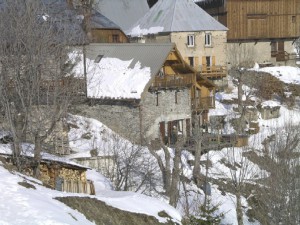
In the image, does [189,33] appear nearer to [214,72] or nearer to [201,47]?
[201,47]

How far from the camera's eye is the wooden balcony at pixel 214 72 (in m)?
45.2

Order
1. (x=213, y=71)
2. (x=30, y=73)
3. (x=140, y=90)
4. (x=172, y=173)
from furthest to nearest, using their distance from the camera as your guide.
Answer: (x=213, y=71) < (x=140, y=90) < (x=172, y=173) < (x=30, y=73)

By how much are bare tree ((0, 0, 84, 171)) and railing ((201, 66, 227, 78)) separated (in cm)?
2173

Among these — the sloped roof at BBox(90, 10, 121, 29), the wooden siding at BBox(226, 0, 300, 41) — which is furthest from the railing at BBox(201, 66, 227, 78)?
the sloped roof at BBox(90, 10, 121, 29)

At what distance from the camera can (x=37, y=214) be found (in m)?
13.3

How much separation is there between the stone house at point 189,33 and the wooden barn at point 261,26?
11.2 ft

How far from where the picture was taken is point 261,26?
169ft

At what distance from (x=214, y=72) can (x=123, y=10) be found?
12153 mm

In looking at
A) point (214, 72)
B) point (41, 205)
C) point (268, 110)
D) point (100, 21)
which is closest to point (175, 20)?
point (214, 72)

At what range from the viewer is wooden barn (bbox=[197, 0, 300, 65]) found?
5050 centimetres

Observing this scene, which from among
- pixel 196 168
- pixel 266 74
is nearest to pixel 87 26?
pixel 196 168

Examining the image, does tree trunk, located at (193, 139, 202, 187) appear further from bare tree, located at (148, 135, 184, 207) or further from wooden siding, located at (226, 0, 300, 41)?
wooden siding, located at (226, 0, 300, 41)

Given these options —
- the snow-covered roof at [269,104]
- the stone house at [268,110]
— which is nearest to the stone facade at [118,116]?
the stone house at [268,110]

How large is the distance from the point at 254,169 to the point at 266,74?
17.3m
